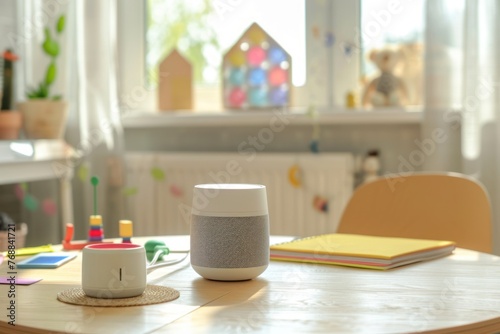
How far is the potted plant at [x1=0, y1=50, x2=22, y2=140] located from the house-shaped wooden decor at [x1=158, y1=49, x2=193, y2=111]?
1.96 ft

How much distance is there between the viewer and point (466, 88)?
98.0 inches

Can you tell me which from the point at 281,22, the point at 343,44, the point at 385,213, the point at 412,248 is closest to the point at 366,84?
the point at 343,44

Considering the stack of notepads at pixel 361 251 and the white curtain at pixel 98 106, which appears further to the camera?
Result: the white curtain at pixel 98 106

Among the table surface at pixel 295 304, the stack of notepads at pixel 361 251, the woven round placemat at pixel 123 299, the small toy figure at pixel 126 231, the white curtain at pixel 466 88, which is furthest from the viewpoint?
the white curtain at pixel 466 88

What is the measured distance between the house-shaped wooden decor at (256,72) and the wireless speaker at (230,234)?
1899 mm

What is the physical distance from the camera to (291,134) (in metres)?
2.91

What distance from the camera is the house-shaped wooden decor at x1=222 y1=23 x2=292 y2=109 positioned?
2953 mm

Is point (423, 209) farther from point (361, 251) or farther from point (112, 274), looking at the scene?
point (112, 274)

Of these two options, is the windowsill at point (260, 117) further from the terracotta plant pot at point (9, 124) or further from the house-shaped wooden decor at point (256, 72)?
the terracotta plant pot at point (9, 124)

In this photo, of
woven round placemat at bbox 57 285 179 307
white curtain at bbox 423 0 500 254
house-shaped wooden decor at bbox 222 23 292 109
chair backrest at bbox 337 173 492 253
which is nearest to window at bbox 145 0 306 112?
house-shaped wooden decor at bbox 222 23 292 109

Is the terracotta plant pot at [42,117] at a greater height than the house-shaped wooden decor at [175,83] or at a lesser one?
lesser

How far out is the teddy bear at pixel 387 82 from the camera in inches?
109

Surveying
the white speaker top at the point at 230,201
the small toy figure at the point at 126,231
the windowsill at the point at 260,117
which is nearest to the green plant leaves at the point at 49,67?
the windowsill at the point at 260,117

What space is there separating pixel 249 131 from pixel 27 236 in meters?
0.91
